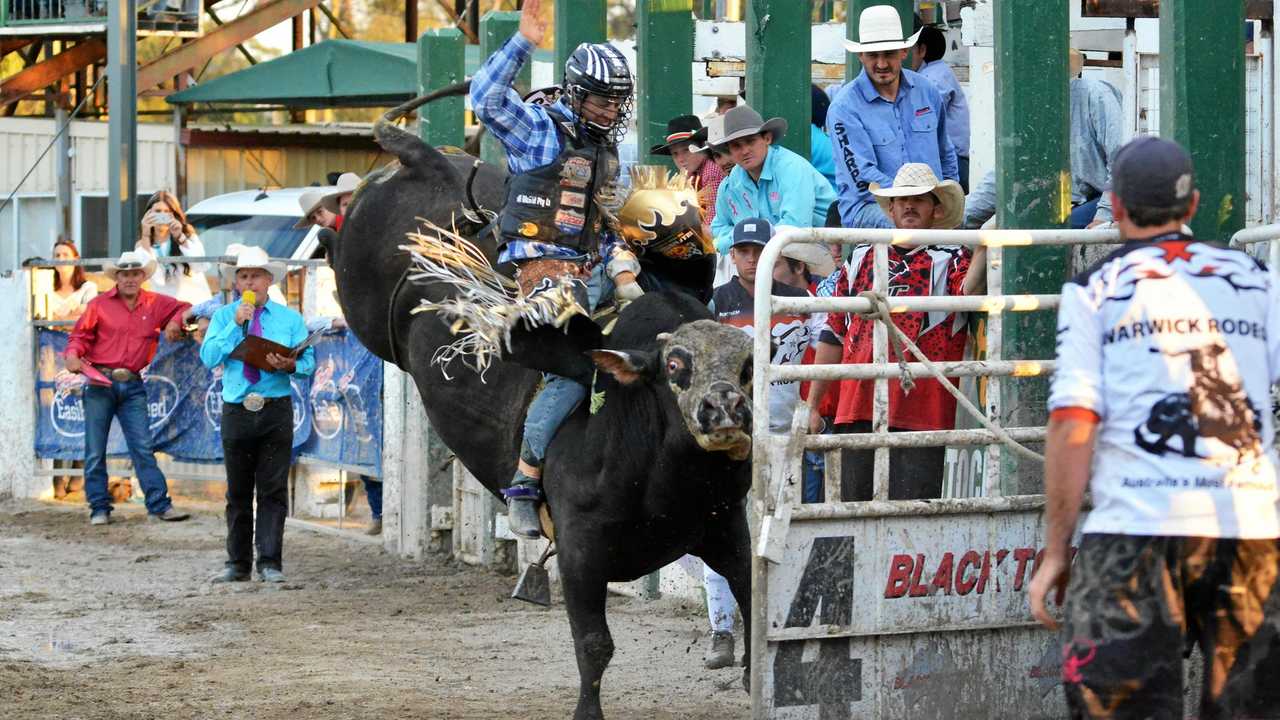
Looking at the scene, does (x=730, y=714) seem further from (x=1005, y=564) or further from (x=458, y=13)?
(x=458, y=13)

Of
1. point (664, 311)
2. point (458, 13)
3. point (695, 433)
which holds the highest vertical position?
point (458, 13)

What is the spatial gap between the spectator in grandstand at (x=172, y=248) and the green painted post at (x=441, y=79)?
4.01m

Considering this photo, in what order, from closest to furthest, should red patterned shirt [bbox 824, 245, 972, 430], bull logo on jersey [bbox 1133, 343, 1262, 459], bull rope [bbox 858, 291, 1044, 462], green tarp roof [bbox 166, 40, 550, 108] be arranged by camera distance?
bull logo on jersey [bbox 1133, 343, 1262, 459] → bull rope [bbox 858, 291, 1044, 462] → red patterned shirt [bbox 824, 245, 972, 430] → green tarp roof [bbox 166, 40, 550, 108]

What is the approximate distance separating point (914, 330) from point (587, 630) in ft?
5.62

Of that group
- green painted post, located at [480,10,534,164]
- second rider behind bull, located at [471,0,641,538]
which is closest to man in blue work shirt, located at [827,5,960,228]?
second rider behind bull, located at [471,0,641,538]

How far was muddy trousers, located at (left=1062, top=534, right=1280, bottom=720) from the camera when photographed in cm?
447

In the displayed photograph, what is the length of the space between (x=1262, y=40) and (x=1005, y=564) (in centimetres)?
410

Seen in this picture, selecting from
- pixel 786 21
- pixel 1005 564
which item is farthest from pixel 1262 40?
pixel 1005 564

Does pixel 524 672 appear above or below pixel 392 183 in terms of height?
below

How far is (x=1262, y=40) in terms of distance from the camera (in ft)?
30.2

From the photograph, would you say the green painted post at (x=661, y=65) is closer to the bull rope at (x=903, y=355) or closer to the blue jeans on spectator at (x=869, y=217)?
the blue jeans on spectator at (x=869, y=217)

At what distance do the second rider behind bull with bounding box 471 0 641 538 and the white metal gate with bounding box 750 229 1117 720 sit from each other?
1353 mm

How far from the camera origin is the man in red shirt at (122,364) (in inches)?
550

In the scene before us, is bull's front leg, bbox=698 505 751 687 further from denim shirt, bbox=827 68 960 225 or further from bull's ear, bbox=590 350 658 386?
denim shirt, bbox=827 68 960 225
